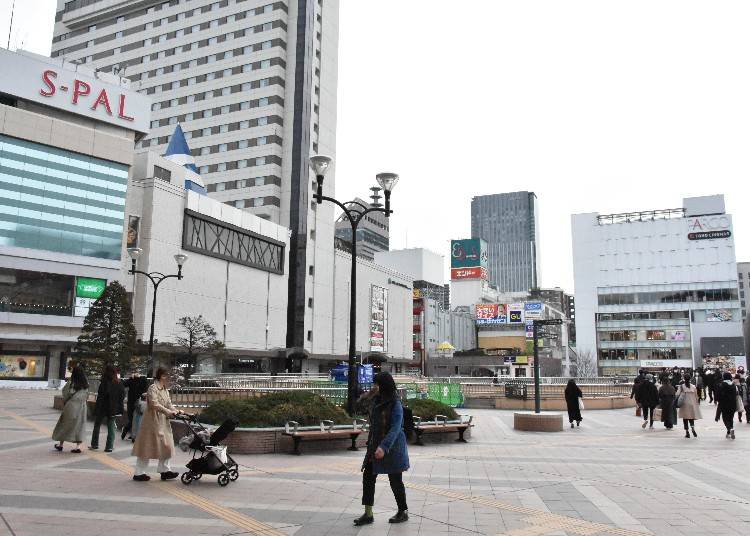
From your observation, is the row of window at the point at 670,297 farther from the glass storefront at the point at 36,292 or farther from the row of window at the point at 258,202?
the glass storefront at the point at 36,292

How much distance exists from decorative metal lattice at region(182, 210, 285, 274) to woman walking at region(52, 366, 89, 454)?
168 ft

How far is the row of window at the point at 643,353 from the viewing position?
107312mm

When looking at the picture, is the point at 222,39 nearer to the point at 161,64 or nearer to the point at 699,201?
the point at 161,64

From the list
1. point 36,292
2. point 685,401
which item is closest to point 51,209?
point 36,292

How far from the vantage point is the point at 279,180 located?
83.1 metres

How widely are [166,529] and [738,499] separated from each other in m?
7.86

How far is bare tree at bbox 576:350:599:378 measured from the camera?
354 ft

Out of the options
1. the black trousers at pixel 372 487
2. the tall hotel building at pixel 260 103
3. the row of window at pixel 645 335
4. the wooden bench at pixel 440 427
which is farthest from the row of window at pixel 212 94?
the black trousers at pixel 372 487

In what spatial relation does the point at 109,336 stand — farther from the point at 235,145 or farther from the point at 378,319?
the point at 378,319

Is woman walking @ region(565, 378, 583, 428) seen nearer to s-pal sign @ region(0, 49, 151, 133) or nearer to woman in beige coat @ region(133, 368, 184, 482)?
woman in beige coat @ region(133, 368, 184, 482)

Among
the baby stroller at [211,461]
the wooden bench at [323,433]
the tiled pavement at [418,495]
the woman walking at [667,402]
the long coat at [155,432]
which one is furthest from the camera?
the woman walking at [667,402]

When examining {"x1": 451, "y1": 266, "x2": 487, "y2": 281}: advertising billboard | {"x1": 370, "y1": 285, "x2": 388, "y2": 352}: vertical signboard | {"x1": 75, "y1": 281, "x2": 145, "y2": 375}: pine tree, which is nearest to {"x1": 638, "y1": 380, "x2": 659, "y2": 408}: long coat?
{"x1": 75, "y1": 281, "x2": 145, "y2": 375}: pine tree

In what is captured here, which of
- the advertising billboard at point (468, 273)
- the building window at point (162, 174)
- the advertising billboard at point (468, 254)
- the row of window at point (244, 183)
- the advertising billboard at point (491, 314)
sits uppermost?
the advertising billboard at point (468, 254)

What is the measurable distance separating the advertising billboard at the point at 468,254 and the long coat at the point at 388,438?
496ft
